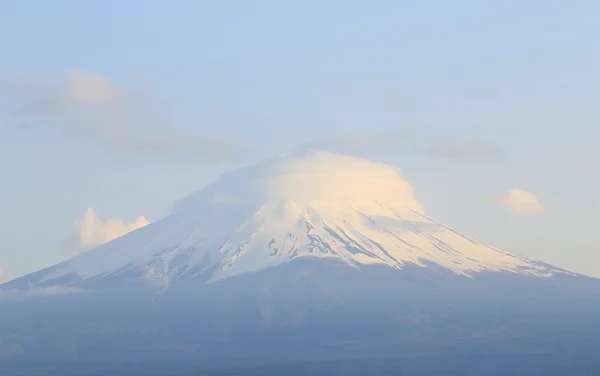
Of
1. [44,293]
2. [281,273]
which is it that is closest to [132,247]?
[44,293]

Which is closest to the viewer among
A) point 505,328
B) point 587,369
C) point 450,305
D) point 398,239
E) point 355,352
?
point 587,369

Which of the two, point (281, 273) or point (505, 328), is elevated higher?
point (281, 273)

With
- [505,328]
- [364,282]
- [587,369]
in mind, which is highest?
[364,282]

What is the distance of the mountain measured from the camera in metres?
140

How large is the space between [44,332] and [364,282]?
47.7 metres

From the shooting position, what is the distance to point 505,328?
151m

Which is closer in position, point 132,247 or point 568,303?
point 568,303

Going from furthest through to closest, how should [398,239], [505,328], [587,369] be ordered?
[398,239]
[505,328]
[587,369]

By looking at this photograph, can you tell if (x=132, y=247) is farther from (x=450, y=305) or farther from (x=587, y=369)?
(x=587, y=369)

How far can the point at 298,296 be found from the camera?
166m

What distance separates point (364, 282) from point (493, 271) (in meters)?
23.9

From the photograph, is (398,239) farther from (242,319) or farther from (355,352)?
(355,352)

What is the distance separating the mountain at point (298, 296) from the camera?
139750mm

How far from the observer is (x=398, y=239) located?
184 meters
